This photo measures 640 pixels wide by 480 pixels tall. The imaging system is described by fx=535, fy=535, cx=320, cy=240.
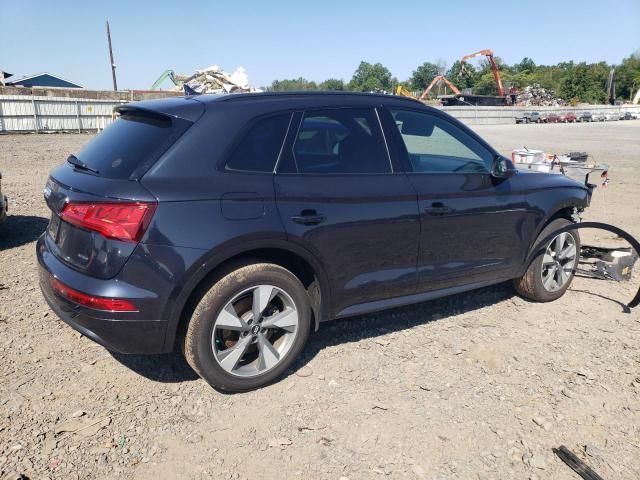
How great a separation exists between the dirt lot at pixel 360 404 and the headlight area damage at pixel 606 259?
522 mm

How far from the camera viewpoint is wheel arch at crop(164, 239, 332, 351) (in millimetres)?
2943

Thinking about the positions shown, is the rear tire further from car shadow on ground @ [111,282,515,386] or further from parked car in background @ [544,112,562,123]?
parked car in background @ [544,112,562,123]

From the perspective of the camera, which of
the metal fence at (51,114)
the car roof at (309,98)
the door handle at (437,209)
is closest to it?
the car roof at (309,98)

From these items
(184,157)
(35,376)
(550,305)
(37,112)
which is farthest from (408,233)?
(37,112)

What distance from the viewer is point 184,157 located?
299 cm

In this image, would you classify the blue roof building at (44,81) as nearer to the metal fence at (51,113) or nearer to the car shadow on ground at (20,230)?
the metal fence at (51,113)

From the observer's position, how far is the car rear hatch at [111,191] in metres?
2.79

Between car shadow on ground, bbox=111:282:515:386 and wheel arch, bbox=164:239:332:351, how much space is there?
1.50ft

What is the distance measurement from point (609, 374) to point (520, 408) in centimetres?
87

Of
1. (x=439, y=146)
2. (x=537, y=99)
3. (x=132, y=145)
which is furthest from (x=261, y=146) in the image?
(x=537, y=99)

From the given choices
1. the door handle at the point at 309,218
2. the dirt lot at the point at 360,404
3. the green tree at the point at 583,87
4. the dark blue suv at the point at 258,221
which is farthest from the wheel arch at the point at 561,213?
the green tree at the point at 583,87

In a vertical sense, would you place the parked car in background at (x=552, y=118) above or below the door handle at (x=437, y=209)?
above

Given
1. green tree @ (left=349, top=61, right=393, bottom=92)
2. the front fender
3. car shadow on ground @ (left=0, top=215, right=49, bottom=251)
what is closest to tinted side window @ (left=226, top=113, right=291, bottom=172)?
the front fender

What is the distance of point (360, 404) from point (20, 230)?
556cm
